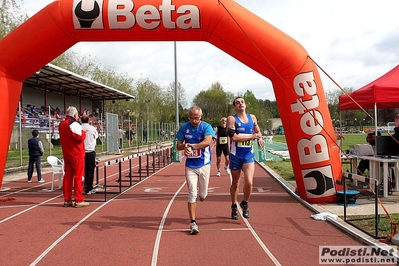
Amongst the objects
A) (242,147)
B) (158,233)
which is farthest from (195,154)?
(158,233)

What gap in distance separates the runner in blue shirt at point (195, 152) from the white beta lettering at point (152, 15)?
2797 millimetres

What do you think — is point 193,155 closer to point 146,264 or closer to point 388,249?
point 146,264

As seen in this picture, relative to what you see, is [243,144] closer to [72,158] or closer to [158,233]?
[158,233]

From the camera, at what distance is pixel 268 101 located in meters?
119

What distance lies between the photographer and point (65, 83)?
90.0 ft

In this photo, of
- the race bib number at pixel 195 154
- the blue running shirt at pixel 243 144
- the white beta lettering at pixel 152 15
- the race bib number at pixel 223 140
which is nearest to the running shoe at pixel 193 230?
the race bib number at pixel 195 154

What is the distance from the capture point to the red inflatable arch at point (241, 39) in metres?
8.16

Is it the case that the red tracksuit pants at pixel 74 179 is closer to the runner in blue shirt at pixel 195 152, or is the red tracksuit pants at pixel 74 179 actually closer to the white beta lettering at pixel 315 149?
the runner in blue shirt at pixel 195 152

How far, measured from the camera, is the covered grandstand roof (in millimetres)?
22625

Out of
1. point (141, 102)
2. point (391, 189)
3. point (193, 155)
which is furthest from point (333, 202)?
point (141, 102)

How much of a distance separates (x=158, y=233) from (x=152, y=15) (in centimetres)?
455

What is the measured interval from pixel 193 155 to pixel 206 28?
11.2ft

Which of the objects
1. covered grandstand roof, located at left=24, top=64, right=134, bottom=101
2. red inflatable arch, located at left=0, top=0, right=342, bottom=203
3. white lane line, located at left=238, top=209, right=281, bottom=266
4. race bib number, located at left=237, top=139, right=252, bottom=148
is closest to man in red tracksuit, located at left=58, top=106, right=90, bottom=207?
red inflatable arch, located at left=0, top=0, right=342, bottom=203

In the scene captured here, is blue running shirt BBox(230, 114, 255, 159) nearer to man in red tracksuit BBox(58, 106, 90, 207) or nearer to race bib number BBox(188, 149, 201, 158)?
race bib number BBox(188, 149, 201, 158)
